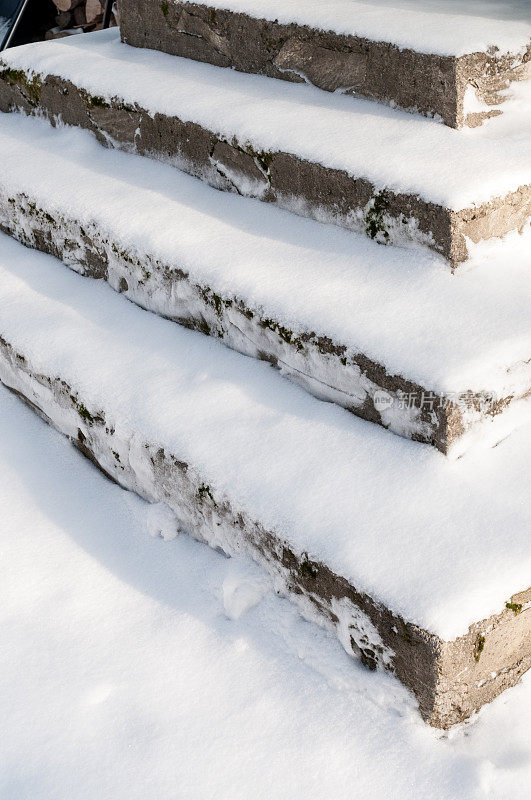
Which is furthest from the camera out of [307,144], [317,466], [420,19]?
[420,19]

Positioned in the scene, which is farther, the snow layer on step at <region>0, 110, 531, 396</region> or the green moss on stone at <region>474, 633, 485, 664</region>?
the snow layer on step at <region>0, 110, 531, 396</region>

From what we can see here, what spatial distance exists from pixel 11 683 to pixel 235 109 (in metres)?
1.65

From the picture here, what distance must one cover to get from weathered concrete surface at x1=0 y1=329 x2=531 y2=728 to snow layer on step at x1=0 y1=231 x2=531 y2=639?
31 mm

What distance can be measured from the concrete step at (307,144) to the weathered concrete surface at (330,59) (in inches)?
1.8

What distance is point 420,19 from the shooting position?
2.31 meters

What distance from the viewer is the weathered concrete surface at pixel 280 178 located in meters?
1.91

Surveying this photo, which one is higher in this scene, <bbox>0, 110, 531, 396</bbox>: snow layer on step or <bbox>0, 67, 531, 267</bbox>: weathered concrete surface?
<bbox>0, 67, 531, 267</bbox>: weathered concrete surface

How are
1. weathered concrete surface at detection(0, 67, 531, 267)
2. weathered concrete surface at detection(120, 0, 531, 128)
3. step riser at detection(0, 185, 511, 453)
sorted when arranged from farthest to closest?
weathered concrete surface at detection(120, 0, 531, 128) < weathered concrete surface at detection(0, 67, 531, 267) < step riser at detection(0, 185, 511, 453)

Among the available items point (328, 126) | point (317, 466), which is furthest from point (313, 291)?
point (328, 126)

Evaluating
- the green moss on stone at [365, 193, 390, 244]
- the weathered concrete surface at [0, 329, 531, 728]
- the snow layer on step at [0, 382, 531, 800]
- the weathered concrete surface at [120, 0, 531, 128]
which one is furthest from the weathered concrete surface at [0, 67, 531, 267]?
the snow layer on step at [0, 382, 531, 800]

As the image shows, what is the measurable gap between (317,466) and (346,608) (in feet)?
1.00

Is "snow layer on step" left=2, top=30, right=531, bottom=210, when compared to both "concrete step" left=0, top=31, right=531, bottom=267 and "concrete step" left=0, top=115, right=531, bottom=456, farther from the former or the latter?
"concrete step" left=0, top=115, right=531, bottom=456

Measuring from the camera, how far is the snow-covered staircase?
157 centimetres

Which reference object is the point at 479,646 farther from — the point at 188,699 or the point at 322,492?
the point at 188,699
